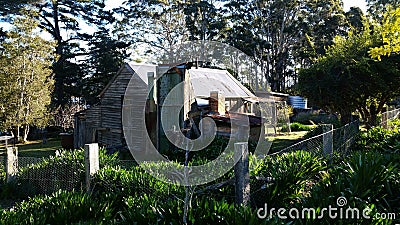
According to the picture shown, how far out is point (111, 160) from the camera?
24.6ft

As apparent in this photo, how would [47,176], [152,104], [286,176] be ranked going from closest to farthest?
[286,176] < [47,176] < [152,104]

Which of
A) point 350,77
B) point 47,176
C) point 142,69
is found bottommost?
point 47,176

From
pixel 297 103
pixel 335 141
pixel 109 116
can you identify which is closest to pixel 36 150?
pixel 109 116

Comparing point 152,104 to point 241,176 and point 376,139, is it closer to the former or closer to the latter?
point 376,139

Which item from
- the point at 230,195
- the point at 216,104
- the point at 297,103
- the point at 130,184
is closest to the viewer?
the point at 230,195

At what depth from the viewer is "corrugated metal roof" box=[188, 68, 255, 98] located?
555 inches

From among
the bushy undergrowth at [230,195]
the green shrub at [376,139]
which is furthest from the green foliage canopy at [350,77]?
the bushy undergrowth at [230,195]

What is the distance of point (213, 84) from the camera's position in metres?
15.5

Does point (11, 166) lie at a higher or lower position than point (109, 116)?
lower

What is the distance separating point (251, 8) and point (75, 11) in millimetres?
17054

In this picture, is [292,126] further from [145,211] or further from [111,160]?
[145,211]

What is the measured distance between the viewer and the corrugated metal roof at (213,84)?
14.1 m

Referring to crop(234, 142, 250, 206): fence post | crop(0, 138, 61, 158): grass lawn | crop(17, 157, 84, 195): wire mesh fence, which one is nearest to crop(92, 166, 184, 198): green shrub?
crop(17, 157, 84, 195): wire mesh fence

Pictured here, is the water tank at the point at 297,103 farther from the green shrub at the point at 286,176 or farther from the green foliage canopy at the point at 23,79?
the green shrub at the point at 286,176
